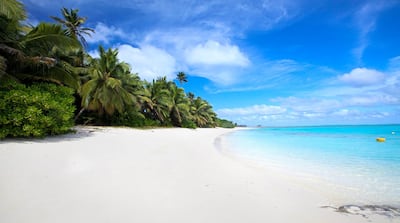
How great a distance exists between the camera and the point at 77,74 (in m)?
10.1

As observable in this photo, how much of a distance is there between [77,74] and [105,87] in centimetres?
346

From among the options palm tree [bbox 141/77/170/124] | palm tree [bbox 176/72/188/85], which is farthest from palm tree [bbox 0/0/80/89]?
palm tree [bbox 176/72/188/85]

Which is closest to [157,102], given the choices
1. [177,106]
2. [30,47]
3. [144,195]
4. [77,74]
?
[177,106]

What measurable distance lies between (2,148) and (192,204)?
15.1 ft

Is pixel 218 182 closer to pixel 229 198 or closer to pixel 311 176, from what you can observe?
pixel 229 198

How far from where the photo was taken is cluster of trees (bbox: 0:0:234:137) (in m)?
5.89

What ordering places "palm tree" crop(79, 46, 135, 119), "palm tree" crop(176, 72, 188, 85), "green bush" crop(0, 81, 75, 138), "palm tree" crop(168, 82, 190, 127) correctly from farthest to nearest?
1. "palm tree" crop(176, 72, 188, 85)
2. "palm tree" crop(168, 82, 190, 127)
3. "palm tree" crop(79, 46, 135, 119)
4. "green bush" crop(0, 81, 75, 138)

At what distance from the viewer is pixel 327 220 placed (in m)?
2.01

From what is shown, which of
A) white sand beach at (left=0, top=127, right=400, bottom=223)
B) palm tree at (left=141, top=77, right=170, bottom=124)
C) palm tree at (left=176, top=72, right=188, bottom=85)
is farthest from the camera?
palm tree at (left=176, top=72, right=188, bottom=85)

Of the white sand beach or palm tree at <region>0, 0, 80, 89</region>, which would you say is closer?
the white sand beach

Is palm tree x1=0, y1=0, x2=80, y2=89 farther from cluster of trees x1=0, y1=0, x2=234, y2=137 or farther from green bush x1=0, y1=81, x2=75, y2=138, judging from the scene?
green bush x1=0, y1=81, x2=75, y2=138

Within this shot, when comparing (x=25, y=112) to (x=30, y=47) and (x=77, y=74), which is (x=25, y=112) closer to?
(x=30, y=47)

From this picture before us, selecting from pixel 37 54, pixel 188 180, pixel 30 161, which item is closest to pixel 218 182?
pixel 188 180

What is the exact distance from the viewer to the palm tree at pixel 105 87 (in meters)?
13.4
